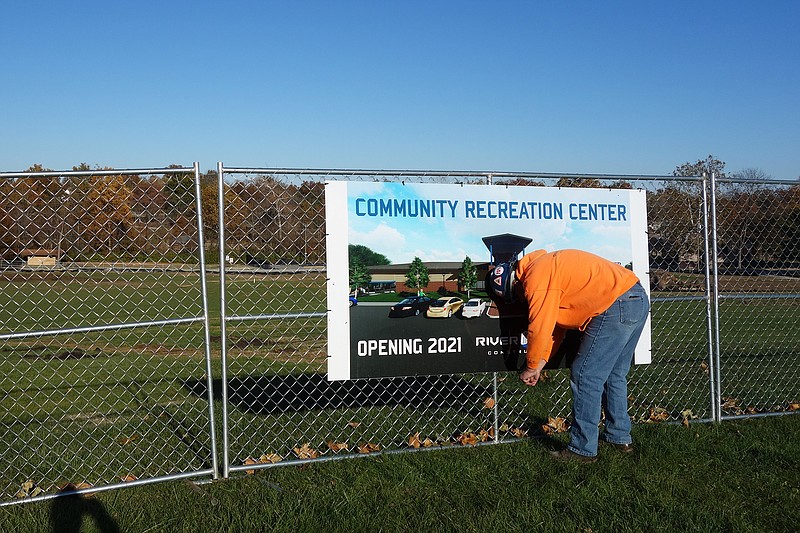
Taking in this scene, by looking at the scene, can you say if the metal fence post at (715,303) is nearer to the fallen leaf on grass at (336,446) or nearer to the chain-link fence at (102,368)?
the fallen leaf on grass at (336,446)

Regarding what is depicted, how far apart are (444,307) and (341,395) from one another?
8.63 feet

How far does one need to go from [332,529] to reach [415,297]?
187cm

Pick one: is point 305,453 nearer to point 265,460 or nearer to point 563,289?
point 265,460

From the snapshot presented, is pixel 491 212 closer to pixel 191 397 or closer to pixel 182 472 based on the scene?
pixel 182 472

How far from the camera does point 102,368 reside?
9672 millimetres

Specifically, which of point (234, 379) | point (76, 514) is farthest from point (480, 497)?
point (234, 379)

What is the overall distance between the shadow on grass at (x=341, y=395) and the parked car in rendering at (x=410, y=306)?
1.36m

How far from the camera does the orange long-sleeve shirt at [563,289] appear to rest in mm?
4824

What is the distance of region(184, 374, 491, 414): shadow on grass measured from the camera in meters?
7.04

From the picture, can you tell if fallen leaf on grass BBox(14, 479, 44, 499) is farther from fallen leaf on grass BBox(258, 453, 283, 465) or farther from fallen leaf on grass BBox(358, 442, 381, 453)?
fallen leaf on grass BBox(358, 442, 381, 453)

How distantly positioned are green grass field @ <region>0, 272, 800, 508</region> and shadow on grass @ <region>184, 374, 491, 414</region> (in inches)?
1.0

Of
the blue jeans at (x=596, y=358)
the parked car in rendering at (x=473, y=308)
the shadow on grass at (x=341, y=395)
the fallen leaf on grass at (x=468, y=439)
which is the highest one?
the parked car in rendering at (x=473, y=308)

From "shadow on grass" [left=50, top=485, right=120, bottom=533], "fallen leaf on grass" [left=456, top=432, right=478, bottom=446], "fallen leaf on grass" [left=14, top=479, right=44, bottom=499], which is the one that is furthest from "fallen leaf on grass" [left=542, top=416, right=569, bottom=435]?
"fallen leaf on grass" [left=14, top=479, right=44, bottom=499]

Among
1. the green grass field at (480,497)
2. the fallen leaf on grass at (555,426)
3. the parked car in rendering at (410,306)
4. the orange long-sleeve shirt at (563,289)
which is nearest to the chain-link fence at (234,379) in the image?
the fallen leaf on grass at (555,426)
